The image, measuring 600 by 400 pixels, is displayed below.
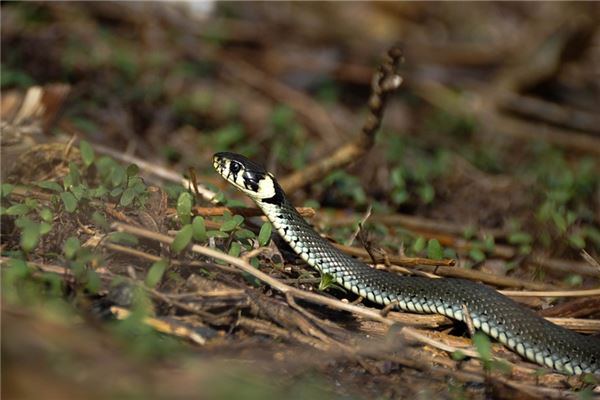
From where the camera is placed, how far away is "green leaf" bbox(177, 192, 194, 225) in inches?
166

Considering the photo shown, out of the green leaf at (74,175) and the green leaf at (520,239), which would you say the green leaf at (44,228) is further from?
the green leaf at (520,239)

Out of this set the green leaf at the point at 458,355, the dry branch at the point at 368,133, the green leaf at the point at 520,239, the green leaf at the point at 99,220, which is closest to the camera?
the green leaf at the point at 458,355

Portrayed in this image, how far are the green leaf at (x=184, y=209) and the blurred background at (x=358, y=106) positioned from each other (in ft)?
3.31

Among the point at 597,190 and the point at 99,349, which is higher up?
the point at 597,190

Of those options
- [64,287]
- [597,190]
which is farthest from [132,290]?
[597,190]

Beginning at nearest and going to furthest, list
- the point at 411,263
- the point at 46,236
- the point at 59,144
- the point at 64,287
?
the point at 64,287 → the point at 46,236 → the point at 411,263 → the point at 59,144

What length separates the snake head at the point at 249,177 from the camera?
4656 mm

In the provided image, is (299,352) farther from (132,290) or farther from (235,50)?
(235,50)

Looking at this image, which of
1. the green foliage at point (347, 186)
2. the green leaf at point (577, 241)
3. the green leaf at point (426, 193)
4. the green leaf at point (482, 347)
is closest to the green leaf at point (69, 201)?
the green leaf at point (482, 347)

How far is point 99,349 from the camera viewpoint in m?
2.86

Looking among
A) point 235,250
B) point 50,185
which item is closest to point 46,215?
point 50,185

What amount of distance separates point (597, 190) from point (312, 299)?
3.99m

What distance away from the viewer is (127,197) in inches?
168

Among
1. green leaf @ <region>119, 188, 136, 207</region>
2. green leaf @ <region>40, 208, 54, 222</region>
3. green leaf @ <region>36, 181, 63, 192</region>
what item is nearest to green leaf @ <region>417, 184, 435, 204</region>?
green leaf @ <region>119, 188, 136, 207</region>
